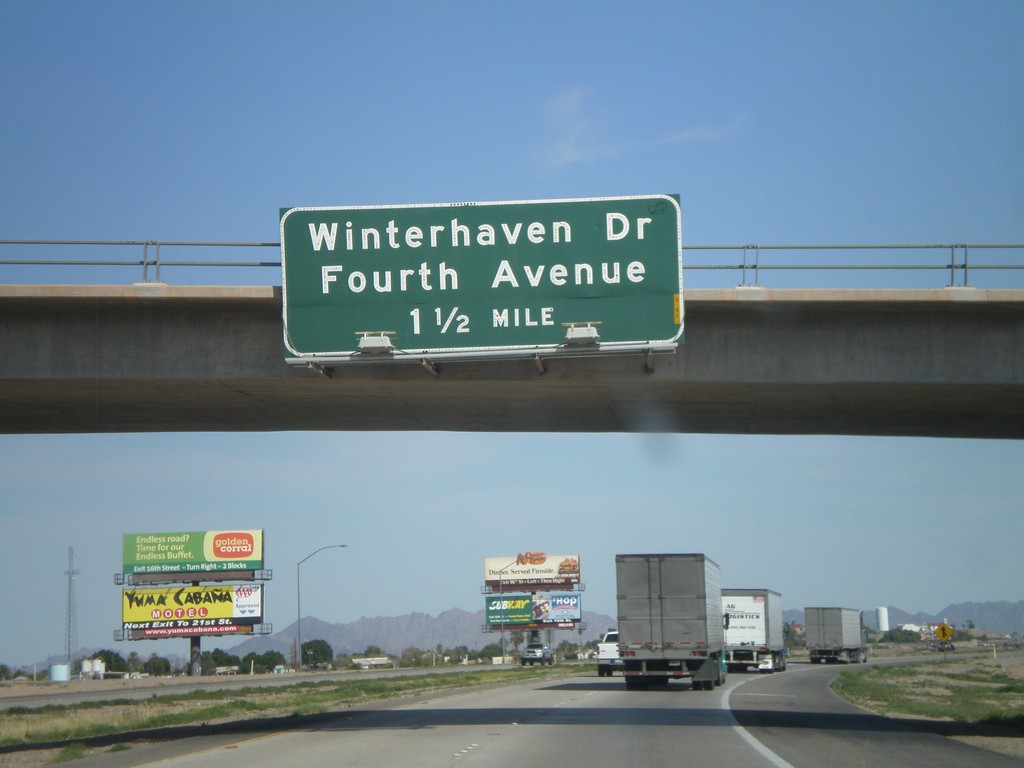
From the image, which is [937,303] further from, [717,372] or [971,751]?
[971,751]

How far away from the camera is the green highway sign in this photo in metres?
19.6

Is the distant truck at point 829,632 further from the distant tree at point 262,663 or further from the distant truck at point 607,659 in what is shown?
the distant tree at point 262,663

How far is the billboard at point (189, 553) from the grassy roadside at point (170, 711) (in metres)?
46.0

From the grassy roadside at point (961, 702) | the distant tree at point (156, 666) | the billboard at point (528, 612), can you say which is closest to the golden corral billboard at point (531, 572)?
the billboard at point (528, 612)

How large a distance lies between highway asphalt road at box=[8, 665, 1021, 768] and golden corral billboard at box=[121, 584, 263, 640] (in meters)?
63.3

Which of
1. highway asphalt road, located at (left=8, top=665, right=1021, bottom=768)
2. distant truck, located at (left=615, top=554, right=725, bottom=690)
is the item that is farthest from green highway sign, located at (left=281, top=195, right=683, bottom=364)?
distant truck, located at (left=615, top=554, right=725, bottom=690)

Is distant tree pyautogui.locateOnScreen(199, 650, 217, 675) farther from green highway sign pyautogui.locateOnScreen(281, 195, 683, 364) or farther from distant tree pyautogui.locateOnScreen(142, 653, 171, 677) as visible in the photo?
green highway sign pyautogui.locateOnScreen(281, 195, 683, 364)

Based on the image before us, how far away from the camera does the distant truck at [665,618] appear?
38.0 metres

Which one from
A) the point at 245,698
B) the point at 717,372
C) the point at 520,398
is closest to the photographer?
the point at 717,372

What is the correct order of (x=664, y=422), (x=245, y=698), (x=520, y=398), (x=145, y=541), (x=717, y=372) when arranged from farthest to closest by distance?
(x=145, y=541)
(x=245, y=698)
(x=664, y=422)
(x=520, y=398)
(x=717, y=372)

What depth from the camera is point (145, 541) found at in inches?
3642

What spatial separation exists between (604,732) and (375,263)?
9.36m

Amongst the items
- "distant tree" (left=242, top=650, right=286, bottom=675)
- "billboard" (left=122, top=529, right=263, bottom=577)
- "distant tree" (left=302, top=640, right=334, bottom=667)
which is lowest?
"distant tree" (left=302, top=640, right=334, bottom=667)

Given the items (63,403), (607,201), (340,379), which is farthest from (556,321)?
(63,403)
